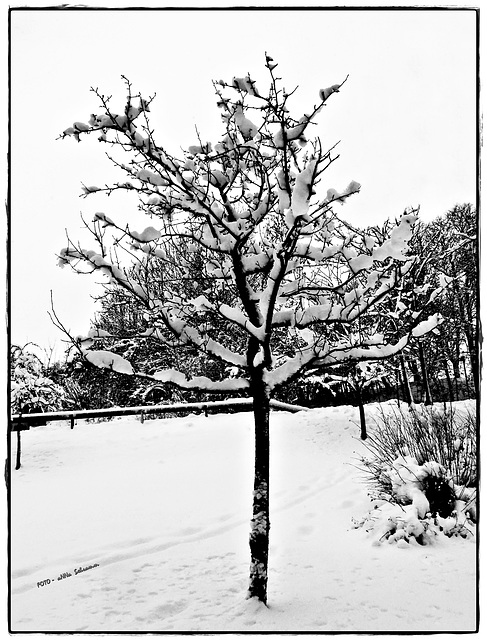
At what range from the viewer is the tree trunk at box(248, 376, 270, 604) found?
395 cm

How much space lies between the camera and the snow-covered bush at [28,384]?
412 inches

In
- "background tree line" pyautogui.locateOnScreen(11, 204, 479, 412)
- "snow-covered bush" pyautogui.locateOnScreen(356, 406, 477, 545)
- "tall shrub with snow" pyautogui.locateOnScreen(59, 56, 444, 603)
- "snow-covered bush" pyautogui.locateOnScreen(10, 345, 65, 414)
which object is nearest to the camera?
"tall shrub with snow" pyautogui.locateOnScreen(59, 56, 444, 603)

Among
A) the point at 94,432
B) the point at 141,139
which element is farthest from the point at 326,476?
the point at 141,139

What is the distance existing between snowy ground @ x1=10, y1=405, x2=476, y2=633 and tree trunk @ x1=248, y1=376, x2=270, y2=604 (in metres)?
0.18

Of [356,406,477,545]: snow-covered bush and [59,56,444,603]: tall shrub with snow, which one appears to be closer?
[59,56,444,603]: tall shrub with snow

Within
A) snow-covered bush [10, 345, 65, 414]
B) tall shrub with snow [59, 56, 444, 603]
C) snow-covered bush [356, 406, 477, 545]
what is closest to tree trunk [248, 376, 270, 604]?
tall shrub with snow [59, 56, 444, 603]

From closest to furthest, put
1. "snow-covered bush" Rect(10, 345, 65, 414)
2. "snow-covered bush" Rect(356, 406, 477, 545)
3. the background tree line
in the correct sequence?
"snow-covered bush" Rect(356, 406, 477, 545) < the background tree line < "snow-covered bush" Rect(10, 345, 65, 414)

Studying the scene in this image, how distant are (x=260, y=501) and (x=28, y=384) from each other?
843 centimetres

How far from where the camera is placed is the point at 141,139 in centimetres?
381

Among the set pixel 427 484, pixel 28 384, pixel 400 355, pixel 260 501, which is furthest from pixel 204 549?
pixel 28 384

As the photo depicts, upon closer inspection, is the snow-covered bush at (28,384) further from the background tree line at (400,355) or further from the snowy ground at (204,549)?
the snowy ground at (204,549)

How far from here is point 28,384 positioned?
35.1ft

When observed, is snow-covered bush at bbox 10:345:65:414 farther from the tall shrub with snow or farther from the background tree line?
the tall shrub with snow

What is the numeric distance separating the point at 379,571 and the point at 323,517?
6.77 feet
